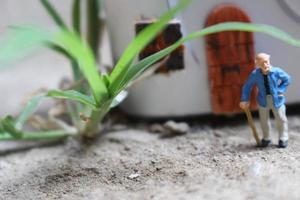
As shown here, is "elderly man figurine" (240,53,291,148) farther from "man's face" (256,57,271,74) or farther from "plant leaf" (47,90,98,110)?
"plant leaf" (47,90,98,110)

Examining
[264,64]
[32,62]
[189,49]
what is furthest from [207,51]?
[32,62]

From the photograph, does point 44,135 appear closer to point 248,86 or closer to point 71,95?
point 71,95

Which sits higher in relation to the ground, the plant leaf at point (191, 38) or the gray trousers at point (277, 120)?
the plant leaf at point (191, 38)

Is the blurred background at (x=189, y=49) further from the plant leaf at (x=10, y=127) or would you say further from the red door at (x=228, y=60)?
the plant leaf at (x=10, y=127)

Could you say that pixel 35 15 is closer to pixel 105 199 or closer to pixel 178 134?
pixel 178 134

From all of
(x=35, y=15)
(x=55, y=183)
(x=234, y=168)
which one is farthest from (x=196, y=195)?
(x=35, y=15)

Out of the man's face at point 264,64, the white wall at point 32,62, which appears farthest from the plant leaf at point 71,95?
the white wall at point 32,62

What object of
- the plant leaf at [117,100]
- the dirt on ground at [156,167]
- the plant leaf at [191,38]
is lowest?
the dirt on ground at [156,167]

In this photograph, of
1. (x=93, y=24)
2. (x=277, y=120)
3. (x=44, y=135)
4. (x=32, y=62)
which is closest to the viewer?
(x=277, y=120)
